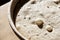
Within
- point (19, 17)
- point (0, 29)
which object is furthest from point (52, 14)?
point (0, 29)

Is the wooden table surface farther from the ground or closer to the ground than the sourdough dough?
closer to the ground

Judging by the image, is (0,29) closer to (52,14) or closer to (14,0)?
(14,0)

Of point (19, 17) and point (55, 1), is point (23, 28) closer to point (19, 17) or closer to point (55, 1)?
point (19, 17)

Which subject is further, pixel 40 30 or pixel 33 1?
pixel 33 1

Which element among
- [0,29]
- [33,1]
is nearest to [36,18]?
[33,1]

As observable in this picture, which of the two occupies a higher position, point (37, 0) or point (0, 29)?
point (37, 0)

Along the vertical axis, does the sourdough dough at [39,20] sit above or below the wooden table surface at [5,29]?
above
